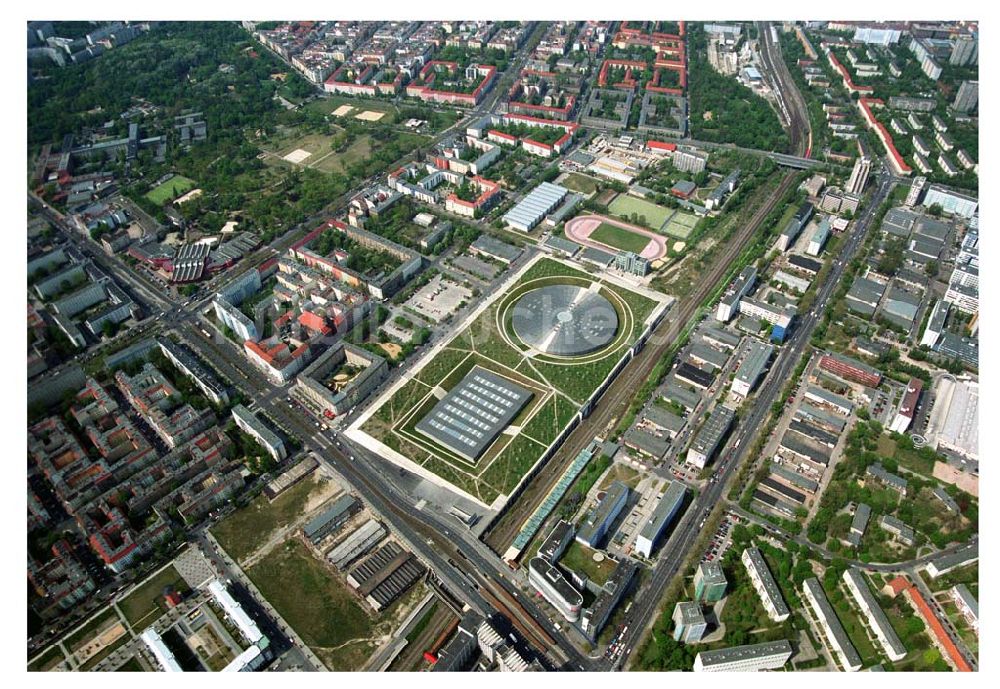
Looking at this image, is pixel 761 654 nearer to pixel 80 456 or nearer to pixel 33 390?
pixel 80 456

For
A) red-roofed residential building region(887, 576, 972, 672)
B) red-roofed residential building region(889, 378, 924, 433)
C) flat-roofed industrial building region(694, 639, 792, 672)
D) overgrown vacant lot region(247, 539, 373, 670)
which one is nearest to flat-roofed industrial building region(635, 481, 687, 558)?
flat-roofed industrial building region(694, 639, 792, 672)

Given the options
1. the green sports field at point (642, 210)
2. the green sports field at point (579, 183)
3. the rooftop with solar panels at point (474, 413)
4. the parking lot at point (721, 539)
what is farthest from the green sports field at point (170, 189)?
the parking lot at point (721, 539)

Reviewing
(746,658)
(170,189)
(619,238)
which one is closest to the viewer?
(746,658)

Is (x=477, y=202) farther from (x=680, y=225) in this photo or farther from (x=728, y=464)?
(x=728, y=464)

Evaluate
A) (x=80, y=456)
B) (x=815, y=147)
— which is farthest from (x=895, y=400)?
(x=80, y=456)

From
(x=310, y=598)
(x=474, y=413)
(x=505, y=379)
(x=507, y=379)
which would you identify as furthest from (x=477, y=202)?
(x=310, y=598)

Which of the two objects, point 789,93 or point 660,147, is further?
point 789,93
